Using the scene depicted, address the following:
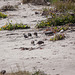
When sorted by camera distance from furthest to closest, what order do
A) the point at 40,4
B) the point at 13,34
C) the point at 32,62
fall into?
1. the point at 40,4
2. the point at 13,34
3. the point at 32,62

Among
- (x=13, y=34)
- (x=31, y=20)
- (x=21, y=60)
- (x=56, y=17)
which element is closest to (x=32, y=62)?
(x=21, y=60)

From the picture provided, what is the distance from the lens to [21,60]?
16.6 feet

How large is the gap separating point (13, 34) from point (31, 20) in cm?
260

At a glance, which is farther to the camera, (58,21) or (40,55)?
(58,21)

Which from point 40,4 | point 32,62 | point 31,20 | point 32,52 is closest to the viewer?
point 32,62

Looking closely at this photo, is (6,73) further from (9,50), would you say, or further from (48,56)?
(9,50)

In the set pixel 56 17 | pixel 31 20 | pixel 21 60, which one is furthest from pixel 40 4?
pixel 21 60

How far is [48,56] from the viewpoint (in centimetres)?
524

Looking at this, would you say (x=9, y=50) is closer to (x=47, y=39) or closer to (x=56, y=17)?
(x=47, y=39)

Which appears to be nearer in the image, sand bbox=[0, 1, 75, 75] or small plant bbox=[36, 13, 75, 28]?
sand bbox=[0, 1, 75, 75]

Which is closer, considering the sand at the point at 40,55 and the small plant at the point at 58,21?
the sand at the point at 40,55

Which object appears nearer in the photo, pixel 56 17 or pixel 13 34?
pixel 13 34

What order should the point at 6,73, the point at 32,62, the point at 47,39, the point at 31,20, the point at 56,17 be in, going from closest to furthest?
the point at 6,73 < the point at 32,62 < the point at 47,39 < the point at 56,17 < the point at 31,20

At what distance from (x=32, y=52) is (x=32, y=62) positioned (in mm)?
809
